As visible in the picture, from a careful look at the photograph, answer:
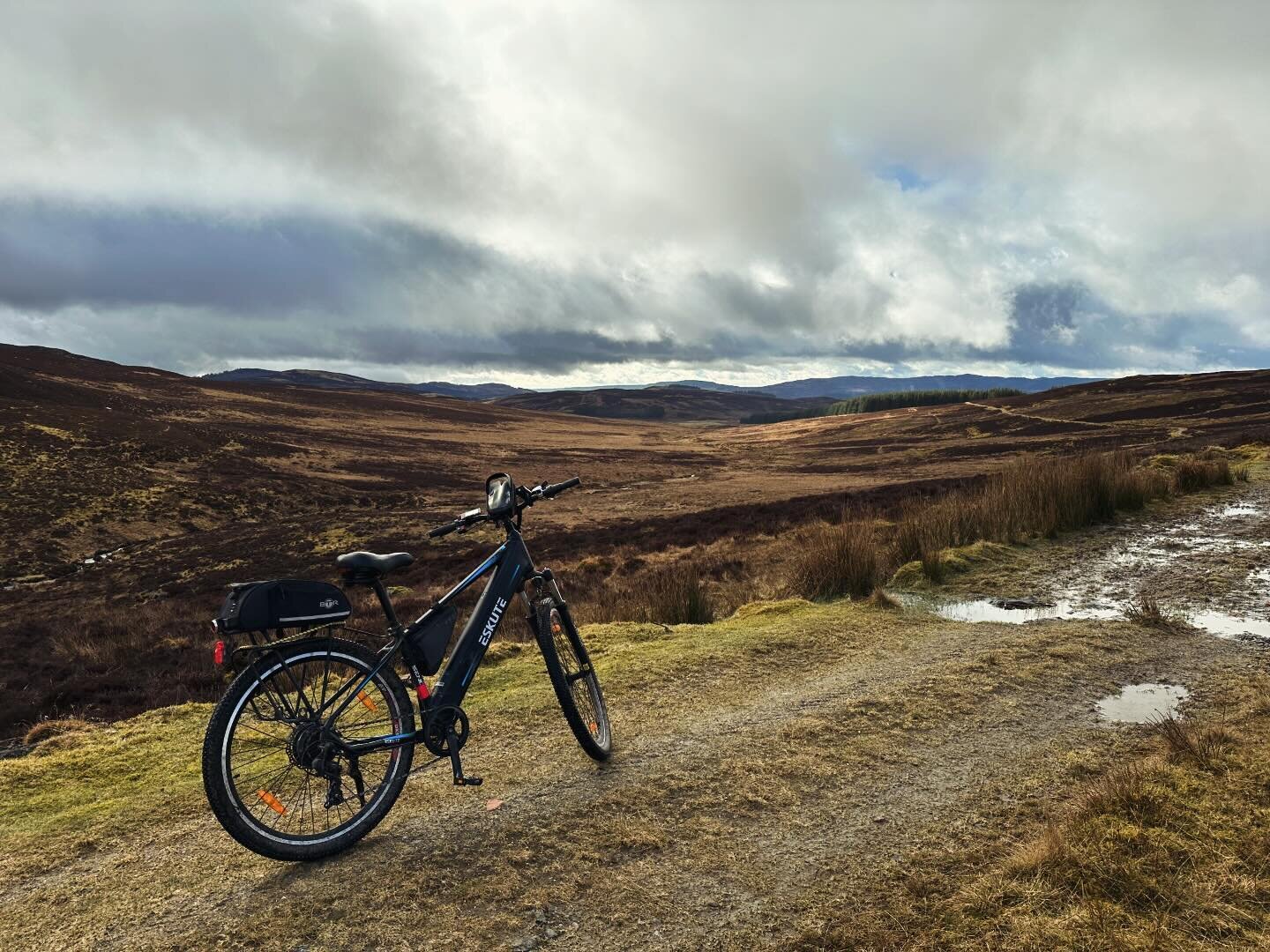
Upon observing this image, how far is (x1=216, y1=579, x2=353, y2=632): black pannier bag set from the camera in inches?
133

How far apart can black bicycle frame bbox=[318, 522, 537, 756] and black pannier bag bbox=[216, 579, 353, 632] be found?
0.28 meters

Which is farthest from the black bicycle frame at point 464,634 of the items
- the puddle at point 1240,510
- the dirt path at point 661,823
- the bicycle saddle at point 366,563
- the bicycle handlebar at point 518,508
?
A: the puddle at point 1240,510

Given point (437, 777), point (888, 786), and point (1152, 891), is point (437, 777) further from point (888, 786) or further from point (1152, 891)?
point (1152, 891)

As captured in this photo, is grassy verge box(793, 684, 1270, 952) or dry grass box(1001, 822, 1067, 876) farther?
dry grass box(1001, 822, 1067, 876)

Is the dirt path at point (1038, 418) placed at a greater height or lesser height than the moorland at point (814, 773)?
greater

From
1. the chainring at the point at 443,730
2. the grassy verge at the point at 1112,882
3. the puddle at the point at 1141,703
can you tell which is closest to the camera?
the grassy verge at the point at 1112,882

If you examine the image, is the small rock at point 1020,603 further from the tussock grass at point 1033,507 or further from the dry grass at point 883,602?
the tussock grass at point 1033,507

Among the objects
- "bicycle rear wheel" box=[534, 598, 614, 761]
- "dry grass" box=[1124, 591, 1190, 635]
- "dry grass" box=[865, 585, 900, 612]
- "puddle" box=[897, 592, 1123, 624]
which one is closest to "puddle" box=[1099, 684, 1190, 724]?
"dry grass" box=[1124, 591, 1190, 635]

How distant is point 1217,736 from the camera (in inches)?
167

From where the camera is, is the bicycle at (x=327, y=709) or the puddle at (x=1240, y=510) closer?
the bicycle at (x=327, y=709)

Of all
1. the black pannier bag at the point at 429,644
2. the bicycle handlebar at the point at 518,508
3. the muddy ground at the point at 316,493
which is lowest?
the muddy ground at the point at 316,493

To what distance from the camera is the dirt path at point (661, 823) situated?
3.08 meters

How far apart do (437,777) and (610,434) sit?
138507mm

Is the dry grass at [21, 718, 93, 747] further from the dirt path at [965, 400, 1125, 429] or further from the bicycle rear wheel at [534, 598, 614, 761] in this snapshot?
the dirt path at [965, 400, 1125, 429]
